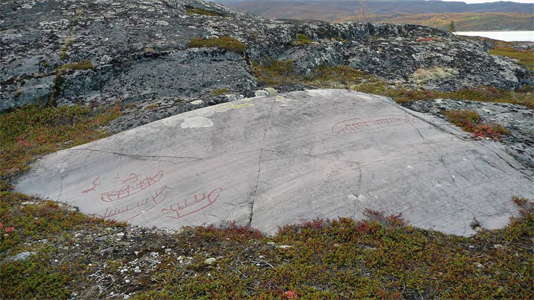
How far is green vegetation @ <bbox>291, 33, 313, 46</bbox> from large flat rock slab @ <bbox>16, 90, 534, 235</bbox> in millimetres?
17948

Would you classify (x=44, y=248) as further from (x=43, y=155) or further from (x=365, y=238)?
(x=365, y=238)

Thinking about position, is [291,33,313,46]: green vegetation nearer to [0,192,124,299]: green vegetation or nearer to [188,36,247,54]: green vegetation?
[188,36,247,54]: green vegetation

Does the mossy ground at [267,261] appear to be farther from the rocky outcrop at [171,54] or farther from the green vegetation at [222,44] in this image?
the green vegetation at [222,44]

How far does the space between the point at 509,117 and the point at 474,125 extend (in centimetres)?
389

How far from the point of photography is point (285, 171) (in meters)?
14.4

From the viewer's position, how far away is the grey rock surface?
16266mm

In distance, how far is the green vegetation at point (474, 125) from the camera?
1755 centimetres

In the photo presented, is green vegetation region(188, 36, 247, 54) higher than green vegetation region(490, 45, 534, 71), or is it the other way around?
green vegetation region(188, 36, 247, 54)

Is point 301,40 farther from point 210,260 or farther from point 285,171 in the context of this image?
point 210,260

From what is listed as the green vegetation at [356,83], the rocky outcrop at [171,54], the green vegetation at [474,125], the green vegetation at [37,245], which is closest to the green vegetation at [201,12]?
the rocky outcrop at [171,54]

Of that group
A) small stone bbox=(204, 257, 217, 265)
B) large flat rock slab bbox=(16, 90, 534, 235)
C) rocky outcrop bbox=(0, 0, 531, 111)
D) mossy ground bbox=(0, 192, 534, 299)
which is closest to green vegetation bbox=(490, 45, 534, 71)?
rocky outcrop bbox=(0, 0, 531, 111)

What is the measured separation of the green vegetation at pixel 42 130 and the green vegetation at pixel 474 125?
20982 mm

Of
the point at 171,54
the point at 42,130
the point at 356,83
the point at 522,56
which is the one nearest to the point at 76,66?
the point at 42,130

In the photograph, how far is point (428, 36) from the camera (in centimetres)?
4066
